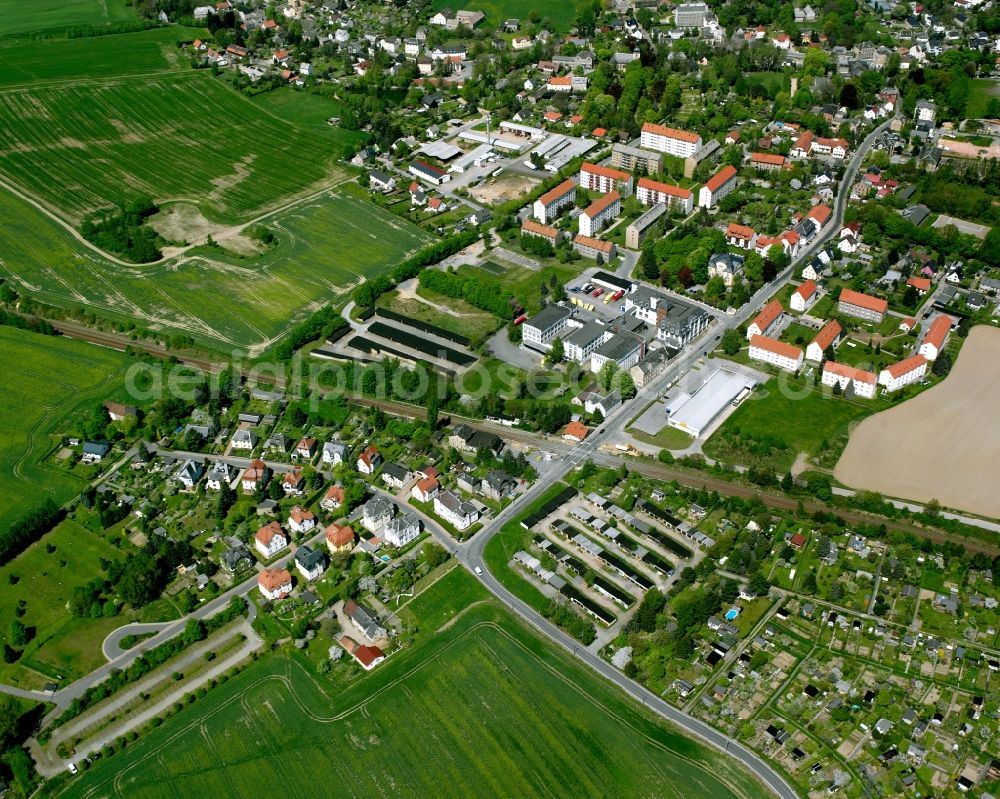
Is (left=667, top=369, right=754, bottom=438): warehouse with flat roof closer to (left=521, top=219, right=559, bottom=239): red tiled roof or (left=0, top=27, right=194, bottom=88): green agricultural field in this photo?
(left=521, top=219, right=559, bottom=239): red tiled roof

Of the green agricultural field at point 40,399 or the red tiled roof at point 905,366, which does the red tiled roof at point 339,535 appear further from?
the red tiled roof at point 905,366

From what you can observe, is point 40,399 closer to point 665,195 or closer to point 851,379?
point 665,195

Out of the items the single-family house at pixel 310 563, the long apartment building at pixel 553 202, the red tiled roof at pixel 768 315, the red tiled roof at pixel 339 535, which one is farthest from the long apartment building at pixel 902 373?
the single-family house at pixel 310 563

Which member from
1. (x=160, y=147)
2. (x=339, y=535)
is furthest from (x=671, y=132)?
(x=339, y=535)

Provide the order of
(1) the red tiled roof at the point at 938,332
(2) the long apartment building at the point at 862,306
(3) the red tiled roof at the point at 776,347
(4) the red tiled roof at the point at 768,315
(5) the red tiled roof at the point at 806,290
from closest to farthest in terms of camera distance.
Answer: (3) the red tiled roof at the point at 776,347 → (1) the red tiled roof at the point at 938,332 → (4) the red tiled roof at the point at 768,315 → (2) the long apartment building at the point at 862,306 → (5) the red tiled roof at the point at 806,290

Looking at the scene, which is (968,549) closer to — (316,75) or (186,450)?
(186,450)

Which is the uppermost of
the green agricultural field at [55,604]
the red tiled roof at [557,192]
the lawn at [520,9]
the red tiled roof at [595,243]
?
the lawn at [520,9]

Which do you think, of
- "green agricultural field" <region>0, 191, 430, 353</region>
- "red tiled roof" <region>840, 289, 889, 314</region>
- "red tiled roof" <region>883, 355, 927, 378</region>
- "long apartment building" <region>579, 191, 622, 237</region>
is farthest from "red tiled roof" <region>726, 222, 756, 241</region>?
"green agricultural field" <region>0, 191, 430, 353</region>
